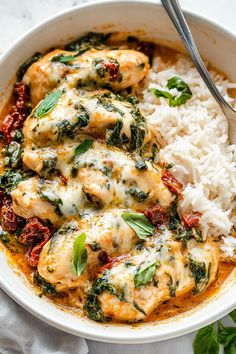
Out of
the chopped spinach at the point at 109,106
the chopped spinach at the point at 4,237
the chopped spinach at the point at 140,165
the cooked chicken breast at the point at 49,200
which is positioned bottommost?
the chopped spinach at the point at 4,237

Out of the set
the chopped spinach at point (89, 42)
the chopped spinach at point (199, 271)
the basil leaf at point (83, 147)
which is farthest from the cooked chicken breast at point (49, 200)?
the chopped spinach at point (89, 42)

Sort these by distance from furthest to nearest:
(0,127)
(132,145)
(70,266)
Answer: (0,127) → (132,145) → (70,266)

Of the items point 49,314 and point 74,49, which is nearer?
point 49,314

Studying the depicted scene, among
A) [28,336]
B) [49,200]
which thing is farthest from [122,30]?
[28,336]

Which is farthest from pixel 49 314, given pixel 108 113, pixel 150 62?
pixel 150 62

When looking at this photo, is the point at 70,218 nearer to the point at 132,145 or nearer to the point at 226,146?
the point at 132,145

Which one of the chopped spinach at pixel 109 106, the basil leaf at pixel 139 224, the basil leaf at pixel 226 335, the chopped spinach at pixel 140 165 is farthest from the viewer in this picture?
the basil leaf at pixel 226 335

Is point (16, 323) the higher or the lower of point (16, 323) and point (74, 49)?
the lower

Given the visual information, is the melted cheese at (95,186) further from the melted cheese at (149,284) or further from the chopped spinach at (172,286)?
the chopped spinach at (172,286)
